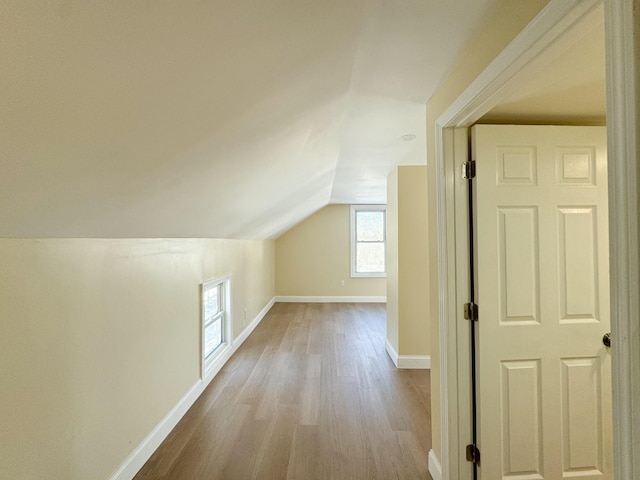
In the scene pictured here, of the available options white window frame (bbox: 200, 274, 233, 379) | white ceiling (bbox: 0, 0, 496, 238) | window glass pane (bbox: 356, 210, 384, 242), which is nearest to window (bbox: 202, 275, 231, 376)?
white window frame (bbox: 200, 274, 233, 379)

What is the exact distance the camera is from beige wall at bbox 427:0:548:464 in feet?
3.42

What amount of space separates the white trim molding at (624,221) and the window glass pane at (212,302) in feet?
10.5

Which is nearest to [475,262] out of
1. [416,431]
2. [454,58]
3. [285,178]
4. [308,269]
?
[454,58]

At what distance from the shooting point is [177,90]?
0.92 metres

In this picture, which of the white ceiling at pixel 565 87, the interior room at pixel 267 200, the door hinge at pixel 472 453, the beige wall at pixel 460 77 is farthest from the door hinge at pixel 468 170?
the door hinge at pixel 472 453

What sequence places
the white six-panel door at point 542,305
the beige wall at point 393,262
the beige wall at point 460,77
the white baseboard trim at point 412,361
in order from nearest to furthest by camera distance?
1. the beige wall at point 460,77
2. the white six-panel door at point 542,305
3. the white baseboard trim at point 412,361
4. the beige wall at point 393,262

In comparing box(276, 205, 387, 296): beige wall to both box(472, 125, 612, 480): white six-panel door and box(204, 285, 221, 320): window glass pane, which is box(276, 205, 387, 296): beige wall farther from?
box(472, 125, 612, 480): white six-panel door

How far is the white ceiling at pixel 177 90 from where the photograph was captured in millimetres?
640

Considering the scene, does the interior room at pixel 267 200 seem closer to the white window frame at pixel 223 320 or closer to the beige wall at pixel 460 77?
the beige wall at pixel 460 77

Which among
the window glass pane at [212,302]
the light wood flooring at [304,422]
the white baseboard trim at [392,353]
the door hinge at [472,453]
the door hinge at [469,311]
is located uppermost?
the door hinge at [469,311]

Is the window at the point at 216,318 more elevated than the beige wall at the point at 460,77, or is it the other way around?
the beige wall at the point at 460,77

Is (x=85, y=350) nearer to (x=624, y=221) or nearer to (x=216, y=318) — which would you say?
(x=624, y=221)

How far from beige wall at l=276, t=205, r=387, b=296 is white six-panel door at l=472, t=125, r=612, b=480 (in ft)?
18.2

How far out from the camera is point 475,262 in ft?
5.16
